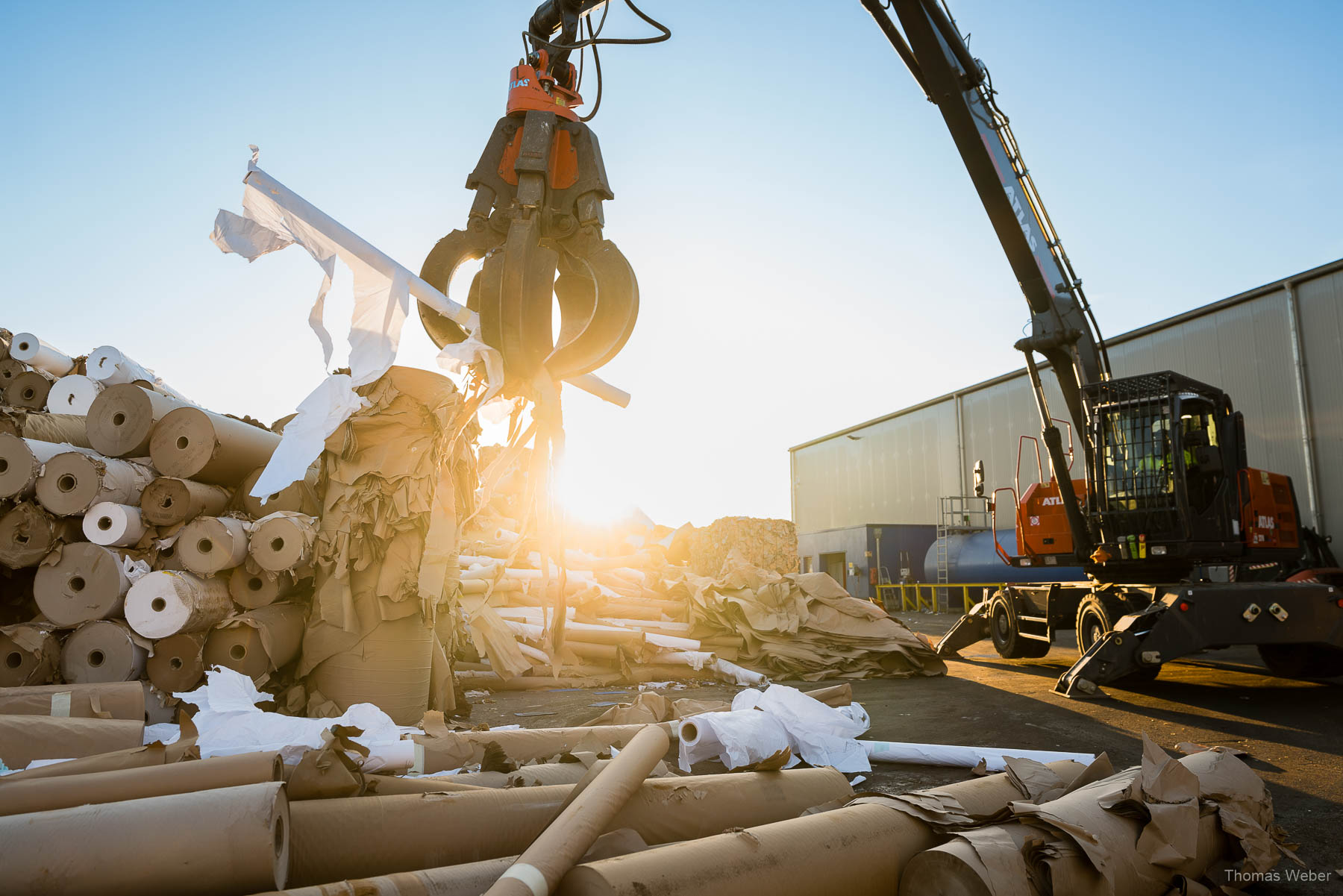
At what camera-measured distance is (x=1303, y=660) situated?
6.72 m

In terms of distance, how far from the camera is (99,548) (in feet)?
13.6

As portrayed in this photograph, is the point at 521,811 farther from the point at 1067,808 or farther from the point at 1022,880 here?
the point at 1067,808

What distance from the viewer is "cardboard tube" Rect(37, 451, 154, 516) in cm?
414

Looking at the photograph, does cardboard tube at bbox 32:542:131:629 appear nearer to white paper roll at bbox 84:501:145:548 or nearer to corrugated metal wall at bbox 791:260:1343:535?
white paper roll at bbox 84:501:145:548

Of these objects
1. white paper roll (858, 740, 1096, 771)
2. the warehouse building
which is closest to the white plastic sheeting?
white paper roll (858, 740, 1096, 771)

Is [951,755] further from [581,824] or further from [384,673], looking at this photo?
[384,673]

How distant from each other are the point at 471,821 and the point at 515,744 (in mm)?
1322

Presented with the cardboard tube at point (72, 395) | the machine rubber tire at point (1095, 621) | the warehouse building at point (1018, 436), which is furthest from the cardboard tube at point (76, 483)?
the warehouse building at point (1018, 436)

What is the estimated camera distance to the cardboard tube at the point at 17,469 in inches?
161

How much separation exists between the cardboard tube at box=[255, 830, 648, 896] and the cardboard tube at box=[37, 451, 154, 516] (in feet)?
11.6

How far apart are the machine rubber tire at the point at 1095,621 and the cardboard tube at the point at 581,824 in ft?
19.0

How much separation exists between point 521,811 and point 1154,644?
5701 mm

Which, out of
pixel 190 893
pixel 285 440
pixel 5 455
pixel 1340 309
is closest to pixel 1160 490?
pixel 285 440

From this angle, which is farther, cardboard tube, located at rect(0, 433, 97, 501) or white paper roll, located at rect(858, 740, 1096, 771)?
cardboard tube, located at rect(0, 433, 97, 501)
